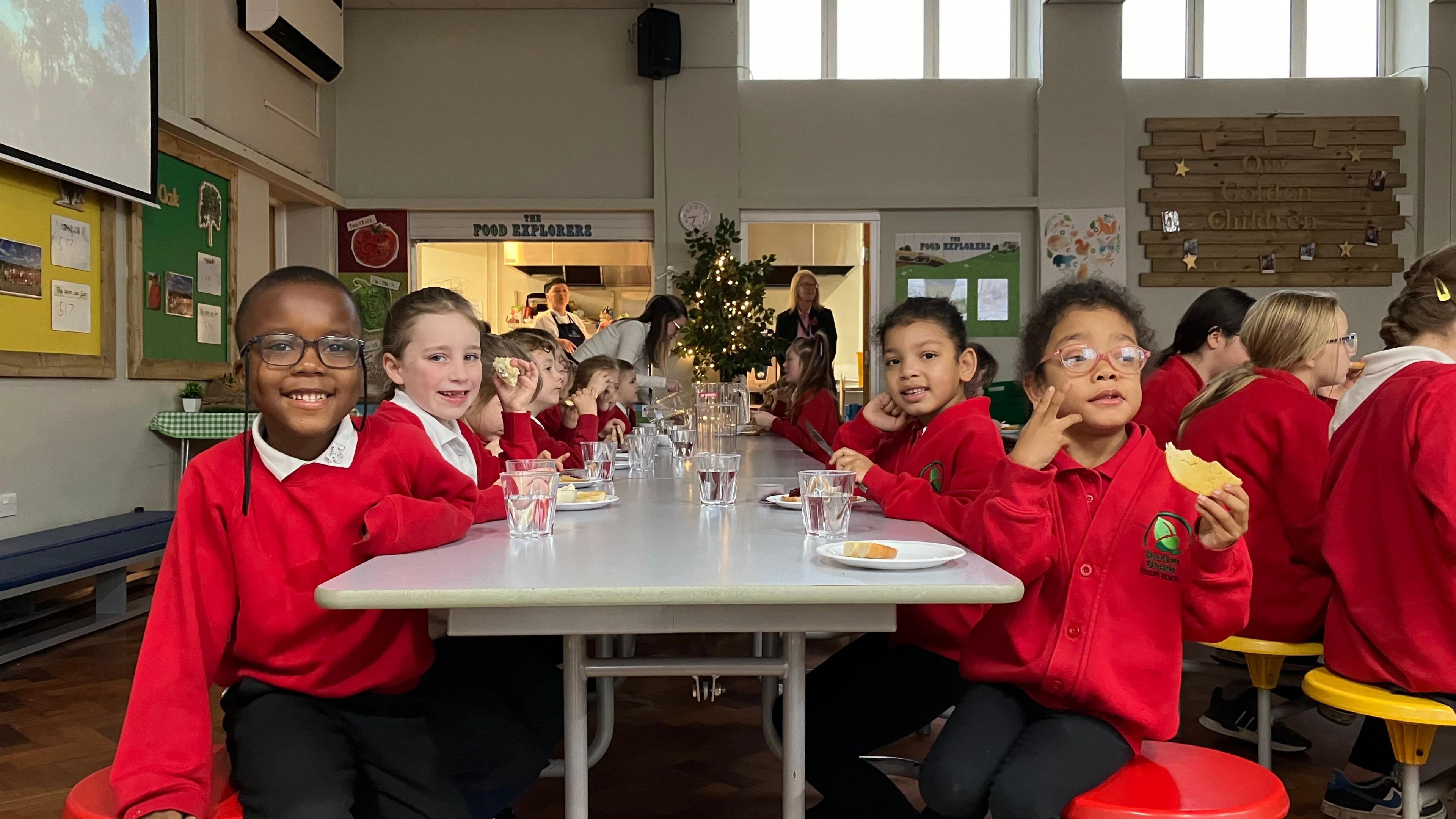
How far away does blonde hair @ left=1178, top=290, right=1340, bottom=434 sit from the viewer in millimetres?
2598

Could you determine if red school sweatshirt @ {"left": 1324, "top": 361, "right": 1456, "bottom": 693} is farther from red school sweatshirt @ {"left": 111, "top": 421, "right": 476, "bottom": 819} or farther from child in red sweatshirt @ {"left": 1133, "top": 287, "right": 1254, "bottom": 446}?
red school sweatshirt @ {"left": 111, "top": 421, "right": 476, "bottom": 819}

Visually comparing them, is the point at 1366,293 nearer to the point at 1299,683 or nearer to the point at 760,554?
the point at 1299,683

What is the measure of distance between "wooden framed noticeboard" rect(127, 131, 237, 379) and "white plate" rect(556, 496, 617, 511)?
373 cm

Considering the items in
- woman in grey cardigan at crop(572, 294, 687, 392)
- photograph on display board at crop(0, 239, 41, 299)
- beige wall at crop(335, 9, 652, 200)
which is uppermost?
beige wall at crop(335, 9, 652, 200)

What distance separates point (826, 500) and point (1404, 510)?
1089 mm

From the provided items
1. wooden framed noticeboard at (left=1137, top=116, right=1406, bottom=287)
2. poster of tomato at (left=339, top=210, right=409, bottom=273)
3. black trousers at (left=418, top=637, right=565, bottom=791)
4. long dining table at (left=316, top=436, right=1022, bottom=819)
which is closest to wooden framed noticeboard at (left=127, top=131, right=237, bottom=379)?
poster of tomato at (left=339, top=210, right=409, bottom=273)

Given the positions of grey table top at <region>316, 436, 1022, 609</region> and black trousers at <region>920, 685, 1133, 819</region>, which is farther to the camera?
black trousers at <region>920, 685, 1133, 819</region>

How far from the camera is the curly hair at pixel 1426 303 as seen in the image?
1.99 metres

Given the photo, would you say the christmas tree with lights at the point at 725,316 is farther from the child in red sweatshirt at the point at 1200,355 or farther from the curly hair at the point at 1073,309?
the curly hair at the point at 1073,309

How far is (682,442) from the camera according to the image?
3.38 m

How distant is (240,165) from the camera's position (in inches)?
247

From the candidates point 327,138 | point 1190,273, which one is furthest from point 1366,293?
point 327,138

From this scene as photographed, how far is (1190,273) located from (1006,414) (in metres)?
2.35

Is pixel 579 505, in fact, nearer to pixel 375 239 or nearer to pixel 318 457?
pixel 318 457
